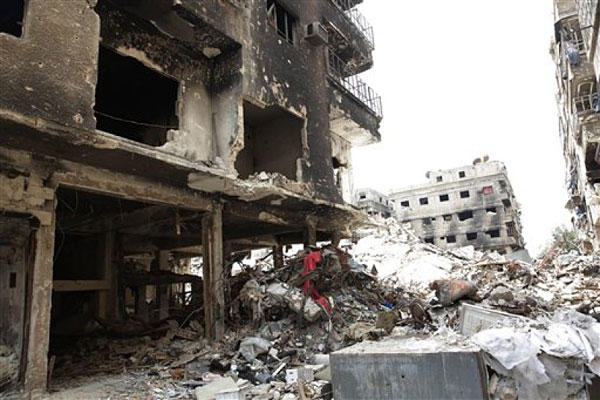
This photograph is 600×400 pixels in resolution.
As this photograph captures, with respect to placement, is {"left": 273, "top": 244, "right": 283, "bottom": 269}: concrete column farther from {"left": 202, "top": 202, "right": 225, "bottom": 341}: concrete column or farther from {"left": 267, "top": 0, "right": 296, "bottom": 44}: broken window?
{"left": 267, "top": 0, "right": 296, "bottom": 44}: broken window

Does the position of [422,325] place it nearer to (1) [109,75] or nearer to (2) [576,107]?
(1) [109,75]

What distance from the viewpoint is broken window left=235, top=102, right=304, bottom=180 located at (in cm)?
1143

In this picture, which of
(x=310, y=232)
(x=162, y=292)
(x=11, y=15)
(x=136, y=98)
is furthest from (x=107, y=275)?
(x=11, y=15)

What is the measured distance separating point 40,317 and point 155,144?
5.67m

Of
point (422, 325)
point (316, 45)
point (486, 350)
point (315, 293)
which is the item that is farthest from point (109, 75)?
point (486, 350)

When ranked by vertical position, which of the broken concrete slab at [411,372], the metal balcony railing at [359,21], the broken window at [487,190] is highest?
the metal balcony railing at [359,21]

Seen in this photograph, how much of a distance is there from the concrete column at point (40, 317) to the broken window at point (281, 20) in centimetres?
773

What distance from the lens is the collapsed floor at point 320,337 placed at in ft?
16.1

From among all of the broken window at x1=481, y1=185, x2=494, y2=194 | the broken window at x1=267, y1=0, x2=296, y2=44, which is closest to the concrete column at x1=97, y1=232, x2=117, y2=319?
the broken window at x1=267, y1=0, x2=296, y2=44

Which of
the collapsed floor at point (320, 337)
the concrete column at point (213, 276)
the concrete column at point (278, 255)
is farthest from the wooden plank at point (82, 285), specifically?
the concrete column at point (278, 255)

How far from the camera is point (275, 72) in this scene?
1052cm

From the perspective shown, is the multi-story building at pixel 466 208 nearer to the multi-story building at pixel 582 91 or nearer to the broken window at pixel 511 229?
the broken window at pixel 511 229

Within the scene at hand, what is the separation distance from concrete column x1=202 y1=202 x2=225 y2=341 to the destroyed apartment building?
0.09 ft

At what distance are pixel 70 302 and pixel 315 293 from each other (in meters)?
Result: 6.87
